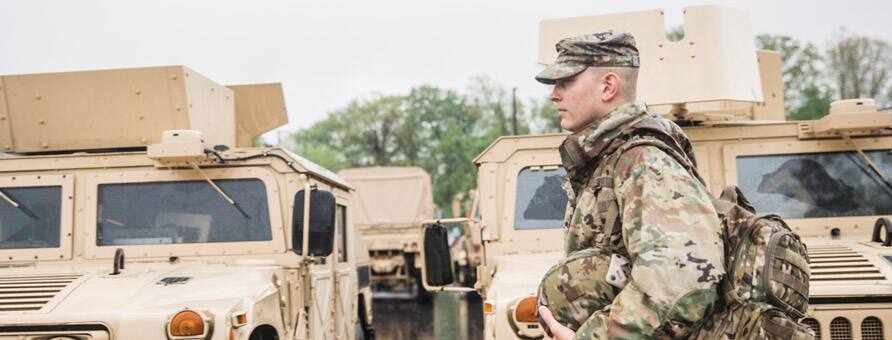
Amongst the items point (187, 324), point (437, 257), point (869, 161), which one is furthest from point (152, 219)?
point (869, 161)

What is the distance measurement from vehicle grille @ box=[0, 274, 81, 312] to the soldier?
2818mm

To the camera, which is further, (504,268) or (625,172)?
(504,268)

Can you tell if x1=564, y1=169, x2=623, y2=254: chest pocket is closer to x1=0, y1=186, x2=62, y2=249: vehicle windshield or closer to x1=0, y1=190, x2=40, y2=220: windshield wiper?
x1=0, y1=186, x2=62, y2=249: vehicle windshield

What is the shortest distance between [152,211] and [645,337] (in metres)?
3.91

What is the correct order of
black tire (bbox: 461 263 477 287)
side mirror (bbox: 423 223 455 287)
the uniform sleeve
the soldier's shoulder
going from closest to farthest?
the uniform sleeve
the soldier's shoulder
side mirror (bbox: 423 223 455 287)
black tire (bbox: 461 263 477 287)

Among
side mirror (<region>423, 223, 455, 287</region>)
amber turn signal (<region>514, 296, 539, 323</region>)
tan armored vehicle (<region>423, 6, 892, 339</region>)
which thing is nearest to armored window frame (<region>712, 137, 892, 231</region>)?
tan armored vehicle (<region>423, 6, 892, 339</region>)

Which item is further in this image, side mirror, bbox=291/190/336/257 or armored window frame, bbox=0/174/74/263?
armored window frame, bbox=0/174/74/263

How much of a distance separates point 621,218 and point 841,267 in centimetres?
231

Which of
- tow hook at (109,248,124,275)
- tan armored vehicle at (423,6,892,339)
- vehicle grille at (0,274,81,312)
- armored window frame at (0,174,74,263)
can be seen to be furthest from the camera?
armored window frame at (0,174,74,263)

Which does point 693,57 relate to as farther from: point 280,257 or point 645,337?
point 645,337

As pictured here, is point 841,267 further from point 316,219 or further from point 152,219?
point 152,219

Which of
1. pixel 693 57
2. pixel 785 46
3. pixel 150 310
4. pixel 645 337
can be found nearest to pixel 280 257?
pixel 150 310

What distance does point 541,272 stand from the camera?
13.8 feet

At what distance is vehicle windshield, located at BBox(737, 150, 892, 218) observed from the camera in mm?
4891
